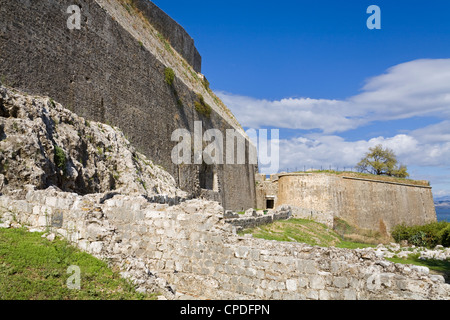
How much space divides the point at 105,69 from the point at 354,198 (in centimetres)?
2587

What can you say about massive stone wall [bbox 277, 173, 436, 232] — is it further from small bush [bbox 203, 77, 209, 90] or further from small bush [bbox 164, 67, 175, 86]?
small bush [bbox 164, 67, 175, 86]

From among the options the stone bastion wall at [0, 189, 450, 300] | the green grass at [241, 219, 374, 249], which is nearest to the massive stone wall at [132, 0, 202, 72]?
the green grass at [241, 219, 374, 249]

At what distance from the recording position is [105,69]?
15.1 meters

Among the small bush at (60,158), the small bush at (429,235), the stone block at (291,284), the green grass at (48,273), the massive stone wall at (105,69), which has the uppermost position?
the massive stone wall at (105,69)

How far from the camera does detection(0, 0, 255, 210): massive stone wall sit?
428 inches

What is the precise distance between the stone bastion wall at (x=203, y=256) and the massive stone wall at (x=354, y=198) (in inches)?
966

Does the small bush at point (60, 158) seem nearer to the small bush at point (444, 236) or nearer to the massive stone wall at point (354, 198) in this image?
the small bush at point (444, 236)

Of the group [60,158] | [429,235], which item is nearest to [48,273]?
[60,158]

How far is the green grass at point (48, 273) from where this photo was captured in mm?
4543

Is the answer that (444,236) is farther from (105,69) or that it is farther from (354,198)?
(105,69)

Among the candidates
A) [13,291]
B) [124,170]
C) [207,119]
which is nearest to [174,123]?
[207,119]

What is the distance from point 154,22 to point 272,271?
2487cm

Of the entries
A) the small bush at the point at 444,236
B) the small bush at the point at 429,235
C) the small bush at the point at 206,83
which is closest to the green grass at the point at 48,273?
the small bush at the point at 444,236
